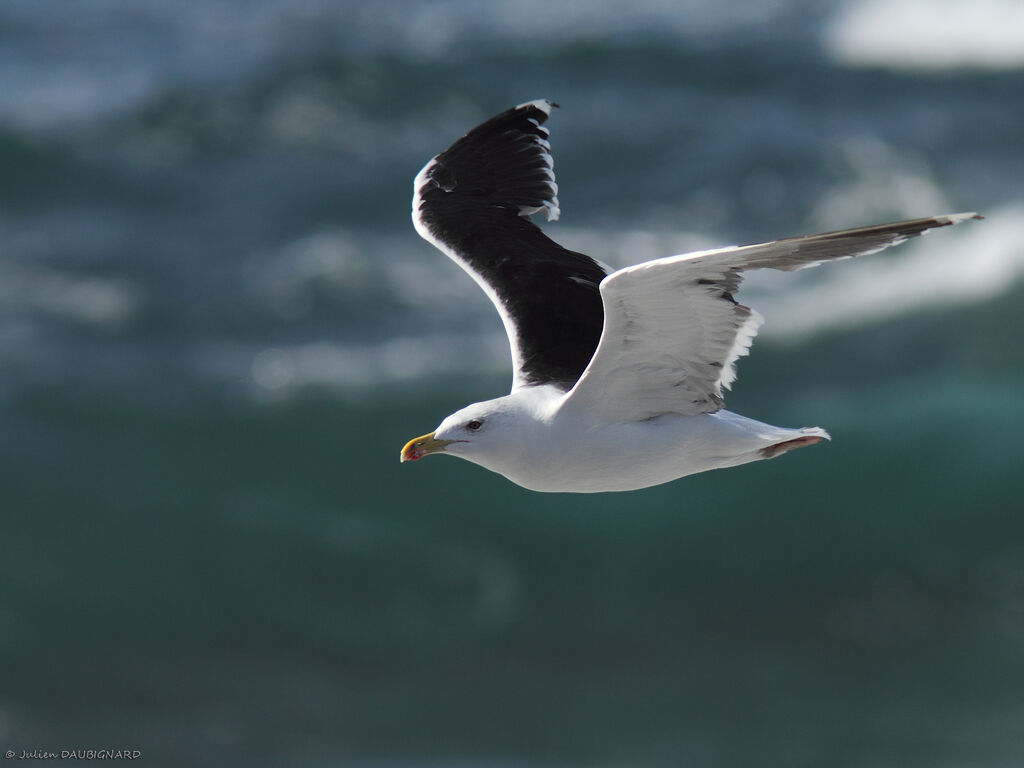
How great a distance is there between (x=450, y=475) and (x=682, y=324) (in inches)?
1274

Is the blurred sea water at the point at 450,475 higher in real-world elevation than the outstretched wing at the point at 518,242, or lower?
higher

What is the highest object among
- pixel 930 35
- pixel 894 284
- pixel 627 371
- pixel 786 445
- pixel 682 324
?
pixel 930 35

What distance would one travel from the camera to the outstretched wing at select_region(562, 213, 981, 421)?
8.32 m

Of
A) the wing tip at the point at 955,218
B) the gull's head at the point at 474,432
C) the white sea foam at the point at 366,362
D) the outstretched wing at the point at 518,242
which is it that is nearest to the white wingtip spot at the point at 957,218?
the wing tip at the point at 955,218

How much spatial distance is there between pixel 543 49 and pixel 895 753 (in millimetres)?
29111

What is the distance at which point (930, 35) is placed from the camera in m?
55.0

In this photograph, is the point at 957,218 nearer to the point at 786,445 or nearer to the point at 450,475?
the point at 786,445

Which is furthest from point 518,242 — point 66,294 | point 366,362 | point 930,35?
point 930,35

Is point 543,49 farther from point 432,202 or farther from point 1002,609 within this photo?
point 432,202

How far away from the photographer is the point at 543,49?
5453 centimetres

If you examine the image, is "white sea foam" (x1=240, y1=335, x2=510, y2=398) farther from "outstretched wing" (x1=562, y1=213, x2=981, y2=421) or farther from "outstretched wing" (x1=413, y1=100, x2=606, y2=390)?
"outstretched wing" (x1=562, y1=213, x2=981, y2=421)

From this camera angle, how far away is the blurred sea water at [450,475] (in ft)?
123

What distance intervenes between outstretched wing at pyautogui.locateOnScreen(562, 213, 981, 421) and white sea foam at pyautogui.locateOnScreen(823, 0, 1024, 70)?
46.8 meters

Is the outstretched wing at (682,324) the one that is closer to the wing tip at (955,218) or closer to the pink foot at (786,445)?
the wing tip at (955,218)
